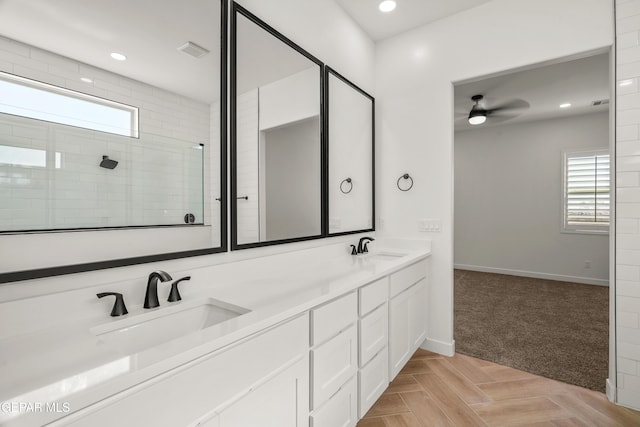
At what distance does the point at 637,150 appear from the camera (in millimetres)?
1910

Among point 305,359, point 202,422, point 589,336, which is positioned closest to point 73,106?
point 202,422

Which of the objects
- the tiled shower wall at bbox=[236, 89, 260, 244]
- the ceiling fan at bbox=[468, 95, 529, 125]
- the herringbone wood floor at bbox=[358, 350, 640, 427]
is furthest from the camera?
the ceiling fan at bbox=[468, 95, 529, 125]

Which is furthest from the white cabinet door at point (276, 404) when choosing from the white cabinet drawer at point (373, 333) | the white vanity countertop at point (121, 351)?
the white cabinet drawer at point (373, 333)

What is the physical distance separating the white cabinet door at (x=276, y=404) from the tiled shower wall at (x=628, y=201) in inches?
84.6

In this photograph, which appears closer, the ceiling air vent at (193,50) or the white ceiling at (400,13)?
the ceiling air vent at (193,50)

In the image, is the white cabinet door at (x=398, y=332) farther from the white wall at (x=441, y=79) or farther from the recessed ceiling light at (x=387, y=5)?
the recessed ceiling light at (x=387, y=5)

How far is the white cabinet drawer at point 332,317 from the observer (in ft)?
4.46

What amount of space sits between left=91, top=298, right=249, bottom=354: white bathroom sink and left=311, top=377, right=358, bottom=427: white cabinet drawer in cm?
64

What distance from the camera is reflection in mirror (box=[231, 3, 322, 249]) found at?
1680mm

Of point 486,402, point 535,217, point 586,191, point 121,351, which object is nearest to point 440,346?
point 486,402

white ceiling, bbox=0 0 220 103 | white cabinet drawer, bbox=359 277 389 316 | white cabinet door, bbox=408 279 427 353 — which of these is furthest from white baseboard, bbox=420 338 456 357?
white ceiling, bbox=0 0 220 103

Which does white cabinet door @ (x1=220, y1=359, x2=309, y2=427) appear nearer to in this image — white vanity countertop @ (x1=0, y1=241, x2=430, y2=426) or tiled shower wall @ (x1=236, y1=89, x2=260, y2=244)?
white vanity countertop @ (x1=0, y1=241, x2=430, y2=426)

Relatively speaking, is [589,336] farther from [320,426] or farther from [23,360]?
[23,360]

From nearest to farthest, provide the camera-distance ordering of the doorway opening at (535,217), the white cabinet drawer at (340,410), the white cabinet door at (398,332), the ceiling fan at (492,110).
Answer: the white cabinet drawer at (340,410) → the white cabinet door at (398,332) → the doorway opening at (535,217) → the ceiling fan at (492,110)
